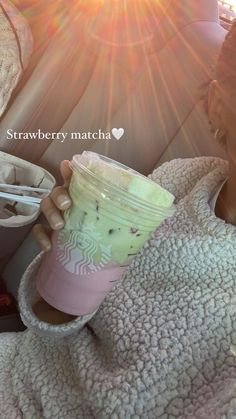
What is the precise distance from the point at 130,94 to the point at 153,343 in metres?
0.69

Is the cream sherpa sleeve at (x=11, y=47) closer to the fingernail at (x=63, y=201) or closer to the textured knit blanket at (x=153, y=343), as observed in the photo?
the textured knit blanket at (x=153, y=343)

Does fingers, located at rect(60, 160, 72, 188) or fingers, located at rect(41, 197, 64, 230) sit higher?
fingers, located at rect(60, 160, 72, 188)

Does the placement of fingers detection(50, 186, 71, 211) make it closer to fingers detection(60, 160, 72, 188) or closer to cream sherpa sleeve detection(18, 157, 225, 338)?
fingers detection(60, 160, 72, 188)

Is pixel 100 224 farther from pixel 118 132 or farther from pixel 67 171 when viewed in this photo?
pixel 118 132

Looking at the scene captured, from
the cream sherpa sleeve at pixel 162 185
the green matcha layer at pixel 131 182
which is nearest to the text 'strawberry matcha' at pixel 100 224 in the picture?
the green matcha layer at pixel 131 182

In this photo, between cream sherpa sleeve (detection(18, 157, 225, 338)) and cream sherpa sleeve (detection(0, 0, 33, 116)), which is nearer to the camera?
cream sherpa sleeve (detection(18, 157, 225, 338))

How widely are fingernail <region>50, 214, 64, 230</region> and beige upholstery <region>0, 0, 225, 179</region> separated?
57cm

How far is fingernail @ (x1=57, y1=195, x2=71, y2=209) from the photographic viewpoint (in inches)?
28.4

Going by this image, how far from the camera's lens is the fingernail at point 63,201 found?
72cm

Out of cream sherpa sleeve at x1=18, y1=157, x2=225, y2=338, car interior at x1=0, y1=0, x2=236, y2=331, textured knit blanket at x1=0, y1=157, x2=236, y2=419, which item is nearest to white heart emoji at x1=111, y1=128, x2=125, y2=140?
car interior at x1=0, y1=0, x2=236, y2=331

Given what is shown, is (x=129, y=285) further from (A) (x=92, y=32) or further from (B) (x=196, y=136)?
(A) (x=92, y=32)

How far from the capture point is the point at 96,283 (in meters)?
0.76

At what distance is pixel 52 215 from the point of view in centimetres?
74

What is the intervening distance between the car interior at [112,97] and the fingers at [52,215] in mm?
535
